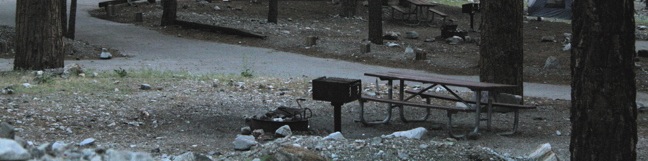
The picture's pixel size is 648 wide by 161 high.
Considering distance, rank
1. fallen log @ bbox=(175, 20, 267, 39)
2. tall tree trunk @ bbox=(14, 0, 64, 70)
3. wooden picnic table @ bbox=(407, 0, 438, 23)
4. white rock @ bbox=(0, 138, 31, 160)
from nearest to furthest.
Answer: white rock @ bbox=(0, 138, 31, 160)
tall tree trunk @ bbox=(14, 0, 64, 70)
fallen log @ bbox=(175, 20, 267, 39)
wooden picnic table @ bbox=(407, 0, 438, 23)

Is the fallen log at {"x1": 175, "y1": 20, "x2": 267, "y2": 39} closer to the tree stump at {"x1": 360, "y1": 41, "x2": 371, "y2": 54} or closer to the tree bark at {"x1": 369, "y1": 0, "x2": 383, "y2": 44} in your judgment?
the tree bark at {"x1": 369, "y1": 0, "x2": 383, "y2": 44}

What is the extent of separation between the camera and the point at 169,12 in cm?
2681

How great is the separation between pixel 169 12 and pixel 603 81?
21130 mm

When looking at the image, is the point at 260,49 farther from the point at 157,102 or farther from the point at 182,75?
the point at 157,102

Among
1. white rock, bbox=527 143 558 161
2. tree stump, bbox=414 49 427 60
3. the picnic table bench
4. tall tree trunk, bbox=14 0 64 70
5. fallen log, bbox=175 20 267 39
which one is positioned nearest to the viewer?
white rock, bbox=527 143 558 161

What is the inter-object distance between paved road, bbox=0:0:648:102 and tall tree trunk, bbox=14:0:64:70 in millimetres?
2207

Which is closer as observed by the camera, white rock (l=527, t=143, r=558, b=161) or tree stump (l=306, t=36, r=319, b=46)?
white rock (l=527, t=143, r=558, b=161)

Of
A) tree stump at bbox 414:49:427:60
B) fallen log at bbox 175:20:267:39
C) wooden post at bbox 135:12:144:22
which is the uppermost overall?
wooden post at bbox 135:12:144:22

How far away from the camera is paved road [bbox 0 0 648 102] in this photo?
18344 mm

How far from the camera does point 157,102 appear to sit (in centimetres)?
1221

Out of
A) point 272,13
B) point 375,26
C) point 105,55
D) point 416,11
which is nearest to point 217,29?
point 272,13

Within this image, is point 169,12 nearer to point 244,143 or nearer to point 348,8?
point 348,8

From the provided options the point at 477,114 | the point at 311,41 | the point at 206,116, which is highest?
the point at 311,41

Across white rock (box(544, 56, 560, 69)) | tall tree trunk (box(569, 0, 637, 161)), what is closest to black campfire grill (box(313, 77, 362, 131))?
tall tree trunk (box(569, 0, 637, 161))
